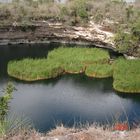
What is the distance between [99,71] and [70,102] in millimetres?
6341

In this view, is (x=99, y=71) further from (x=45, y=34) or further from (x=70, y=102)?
(x=45, y=34)

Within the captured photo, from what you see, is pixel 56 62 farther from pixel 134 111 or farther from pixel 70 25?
pixel 134 111

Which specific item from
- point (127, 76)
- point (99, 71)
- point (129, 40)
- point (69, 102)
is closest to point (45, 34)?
point (129, 40)

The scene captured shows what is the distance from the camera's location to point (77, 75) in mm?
31594

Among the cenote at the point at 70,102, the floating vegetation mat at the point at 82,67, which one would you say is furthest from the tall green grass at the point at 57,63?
the cenote at the point at 70,102

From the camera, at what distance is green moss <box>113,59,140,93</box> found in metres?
27.1

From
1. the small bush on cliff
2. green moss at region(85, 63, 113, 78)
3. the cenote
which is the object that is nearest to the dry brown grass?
the cenote

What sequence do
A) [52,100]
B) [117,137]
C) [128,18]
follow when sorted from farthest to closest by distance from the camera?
[128,18] → [52,100] → [117,137]

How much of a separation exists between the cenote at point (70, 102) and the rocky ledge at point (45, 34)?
7608 millimetres

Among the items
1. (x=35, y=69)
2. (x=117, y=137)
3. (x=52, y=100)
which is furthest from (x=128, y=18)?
(x=117, y=137)

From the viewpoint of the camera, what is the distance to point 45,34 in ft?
133

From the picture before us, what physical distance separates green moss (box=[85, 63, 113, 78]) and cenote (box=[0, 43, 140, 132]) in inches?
17.1

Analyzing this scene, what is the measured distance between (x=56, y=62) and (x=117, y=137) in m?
22.3

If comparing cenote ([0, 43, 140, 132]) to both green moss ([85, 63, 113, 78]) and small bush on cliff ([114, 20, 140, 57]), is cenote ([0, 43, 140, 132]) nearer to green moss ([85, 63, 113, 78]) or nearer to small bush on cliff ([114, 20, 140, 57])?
green moss ([85, 63, 113, 78])
